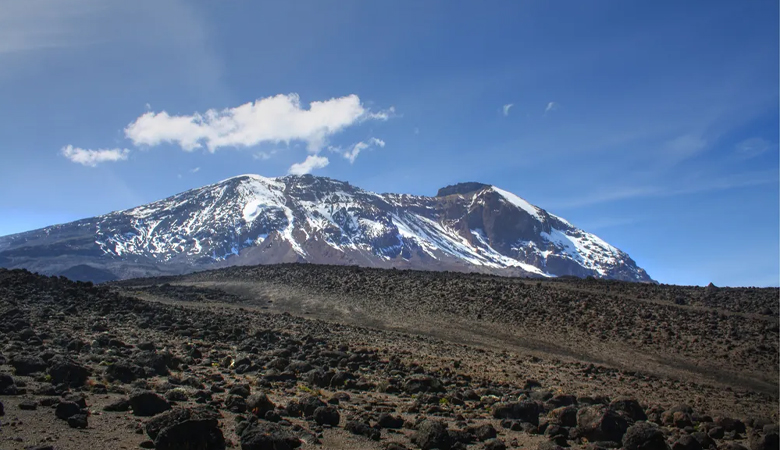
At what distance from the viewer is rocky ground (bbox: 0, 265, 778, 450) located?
26.4 ft

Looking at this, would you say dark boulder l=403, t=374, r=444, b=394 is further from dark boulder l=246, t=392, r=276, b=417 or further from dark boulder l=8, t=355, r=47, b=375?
dark boulder l=8, t=355, r=47, b=375

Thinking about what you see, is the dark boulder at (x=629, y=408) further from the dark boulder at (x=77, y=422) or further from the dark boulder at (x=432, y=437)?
the dark boulder at (x=77, y=422)

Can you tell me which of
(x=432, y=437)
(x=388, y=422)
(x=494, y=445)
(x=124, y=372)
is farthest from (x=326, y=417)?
(x=124, y=372)

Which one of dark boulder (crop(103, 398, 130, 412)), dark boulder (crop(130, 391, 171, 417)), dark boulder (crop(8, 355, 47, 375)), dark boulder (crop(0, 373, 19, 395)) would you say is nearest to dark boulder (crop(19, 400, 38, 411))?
dark boulder (crop(0, 373, 19, 395))

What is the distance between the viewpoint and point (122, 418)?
7953 millimetres

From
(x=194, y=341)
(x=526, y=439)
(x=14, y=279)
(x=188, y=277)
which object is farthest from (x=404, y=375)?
(x=188, y=277)

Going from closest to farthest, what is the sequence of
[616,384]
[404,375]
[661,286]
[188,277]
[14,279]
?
[404,375] < [616,384] < [14,279] < [661,286] < [188,277]

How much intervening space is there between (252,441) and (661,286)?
34136mm

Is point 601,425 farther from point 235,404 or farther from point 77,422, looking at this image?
point 77,422

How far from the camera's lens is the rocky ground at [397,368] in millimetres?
8047

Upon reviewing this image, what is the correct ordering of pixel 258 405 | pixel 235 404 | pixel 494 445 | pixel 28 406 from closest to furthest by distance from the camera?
1. pixel 28 406
2. pixel 494 445
3. pixel 258 405
4. pixel 235 404

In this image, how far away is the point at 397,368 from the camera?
49.9 ft

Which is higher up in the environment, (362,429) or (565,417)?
(565,417)

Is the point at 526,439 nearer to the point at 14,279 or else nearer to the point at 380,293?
the point at 14,279
